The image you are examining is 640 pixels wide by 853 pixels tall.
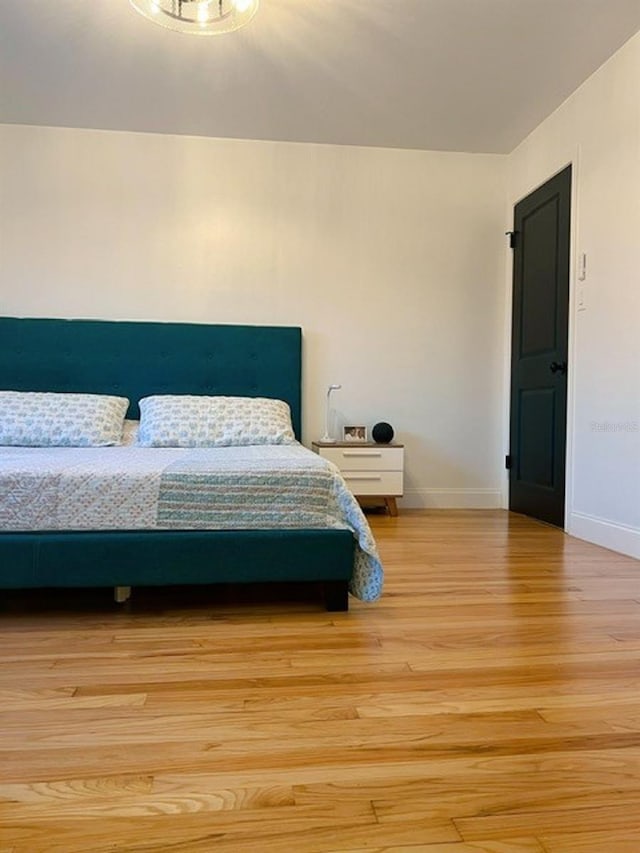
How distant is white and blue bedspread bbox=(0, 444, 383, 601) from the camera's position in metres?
1.73

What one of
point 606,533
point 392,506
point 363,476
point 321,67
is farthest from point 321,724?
point 321,67

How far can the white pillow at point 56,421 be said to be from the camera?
2.72 metres

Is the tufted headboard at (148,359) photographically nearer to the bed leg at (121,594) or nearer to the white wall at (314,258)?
A: the white wall at (314,258)

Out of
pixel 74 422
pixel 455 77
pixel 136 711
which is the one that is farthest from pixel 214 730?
pixel 455 77

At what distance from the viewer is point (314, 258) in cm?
382

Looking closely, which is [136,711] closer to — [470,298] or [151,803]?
[151,803]

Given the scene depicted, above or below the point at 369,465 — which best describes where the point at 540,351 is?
above

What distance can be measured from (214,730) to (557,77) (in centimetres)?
351

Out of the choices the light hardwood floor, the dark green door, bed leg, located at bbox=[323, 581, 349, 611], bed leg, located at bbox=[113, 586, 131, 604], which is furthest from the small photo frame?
bed leg, located at bbox=[113, 586, 131, 604]

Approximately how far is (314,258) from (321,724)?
3233 mm

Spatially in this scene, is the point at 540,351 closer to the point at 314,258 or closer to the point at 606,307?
the point at 606,307

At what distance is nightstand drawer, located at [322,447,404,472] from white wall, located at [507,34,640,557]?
105 centimetres

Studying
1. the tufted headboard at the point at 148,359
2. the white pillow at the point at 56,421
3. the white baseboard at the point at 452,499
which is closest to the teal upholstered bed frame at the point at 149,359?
the tufted headboard at the point at 148,359

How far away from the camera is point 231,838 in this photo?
834 mm
